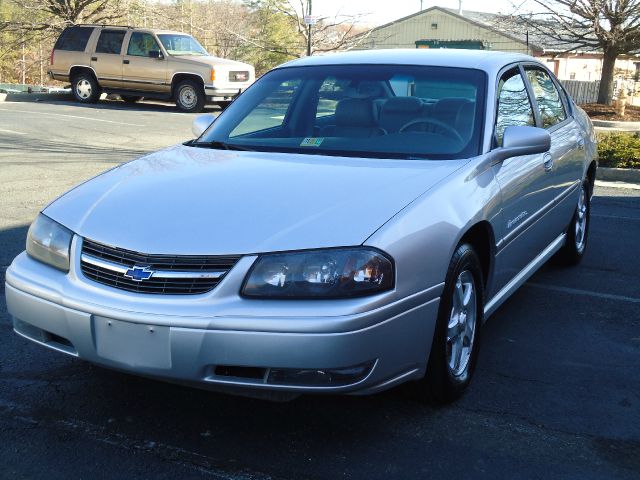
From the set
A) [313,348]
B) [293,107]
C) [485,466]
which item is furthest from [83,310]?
[293,107]

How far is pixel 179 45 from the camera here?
2100cm

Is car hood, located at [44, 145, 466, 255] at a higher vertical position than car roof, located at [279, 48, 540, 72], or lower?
lower

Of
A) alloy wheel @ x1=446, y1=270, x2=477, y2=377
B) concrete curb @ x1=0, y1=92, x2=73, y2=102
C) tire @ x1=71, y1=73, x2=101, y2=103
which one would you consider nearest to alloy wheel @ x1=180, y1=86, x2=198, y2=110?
tire @ x1=71, y1=73, x2=101, y2=103

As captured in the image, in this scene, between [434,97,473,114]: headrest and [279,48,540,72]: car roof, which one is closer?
[434,97,473,114]: headrest

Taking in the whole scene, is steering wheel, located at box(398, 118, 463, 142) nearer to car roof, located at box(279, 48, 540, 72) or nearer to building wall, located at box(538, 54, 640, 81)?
car roof, located at box(279, 48, 540, 72)

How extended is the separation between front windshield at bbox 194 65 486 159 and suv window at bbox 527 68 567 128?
950 mm

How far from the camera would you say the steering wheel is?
4.21 m

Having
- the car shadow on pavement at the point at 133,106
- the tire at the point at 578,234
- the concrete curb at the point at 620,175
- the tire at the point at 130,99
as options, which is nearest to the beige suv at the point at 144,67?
the car shadow on pavement at the point at 133,106

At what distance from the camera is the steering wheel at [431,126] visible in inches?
166

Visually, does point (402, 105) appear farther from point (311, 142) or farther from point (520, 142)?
point (520, 142)

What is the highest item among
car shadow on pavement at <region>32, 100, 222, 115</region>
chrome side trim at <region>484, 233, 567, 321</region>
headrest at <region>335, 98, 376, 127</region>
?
headrest at <region>335, 98, 376, 127</region>

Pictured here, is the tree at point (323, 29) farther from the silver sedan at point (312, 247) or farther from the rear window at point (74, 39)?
the silver sedan at point (312, 247)

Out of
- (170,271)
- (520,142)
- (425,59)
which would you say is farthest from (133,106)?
(170,271)

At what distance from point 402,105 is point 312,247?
1.65 meters
